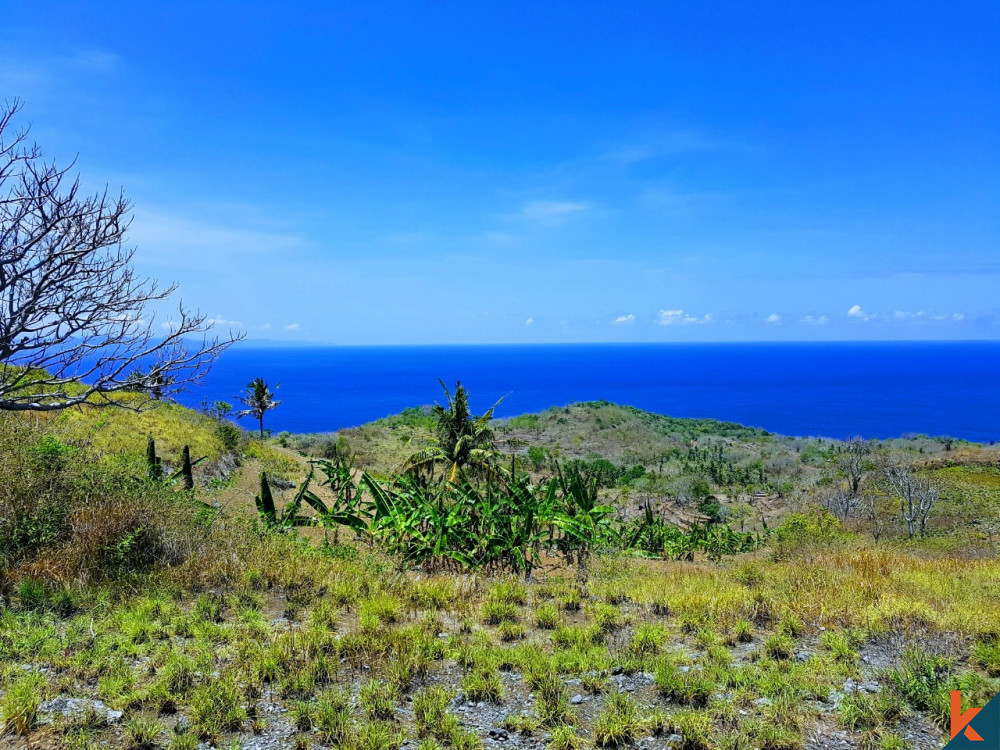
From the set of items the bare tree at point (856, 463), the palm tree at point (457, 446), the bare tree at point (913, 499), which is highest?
the palm tree at point (457, 446)

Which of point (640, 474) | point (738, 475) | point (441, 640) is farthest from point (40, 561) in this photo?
point (738, 475)

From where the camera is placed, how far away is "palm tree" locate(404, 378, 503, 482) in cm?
1648

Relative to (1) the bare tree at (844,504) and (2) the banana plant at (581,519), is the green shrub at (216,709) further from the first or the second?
(1) the bare tree at (844,504)

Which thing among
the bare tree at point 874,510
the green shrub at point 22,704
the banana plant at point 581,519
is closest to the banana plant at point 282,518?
the banana plant at point 581,519

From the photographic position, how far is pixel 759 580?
7.94 meters

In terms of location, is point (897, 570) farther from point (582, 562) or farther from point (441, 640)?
point (441, 640)

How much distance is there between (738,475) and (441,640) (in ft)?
119
